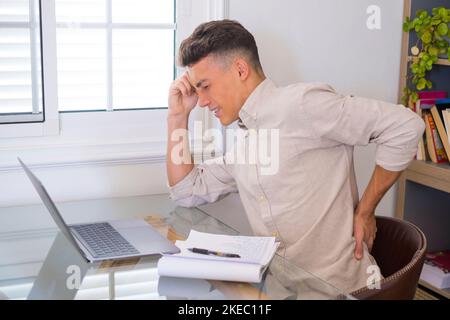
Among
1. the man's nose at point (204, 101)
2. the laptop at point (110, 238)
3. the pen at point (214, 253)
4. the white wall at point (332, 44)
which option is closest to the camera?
the pen at point (214, 253)

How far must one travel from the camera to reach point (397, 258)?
2053 mm

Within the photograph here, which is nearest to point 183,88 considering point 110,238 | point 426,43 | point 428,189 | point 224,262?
point 110,238

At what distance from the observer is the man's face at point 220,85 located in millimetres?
2119

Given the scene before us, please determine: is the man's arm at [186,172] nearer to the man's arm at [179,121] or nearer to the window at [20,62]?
the man's arm at [179,121]

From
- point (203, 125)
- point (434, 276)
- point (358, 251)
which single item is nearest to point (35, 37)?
point (203, 125)

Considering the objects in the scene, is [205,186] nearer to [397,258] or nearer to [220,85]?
[220,85]

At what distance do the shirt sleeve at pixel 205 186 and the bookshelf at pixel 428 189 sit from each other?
0.91 metres

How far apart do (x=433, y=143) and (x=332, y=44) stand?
1.87ft

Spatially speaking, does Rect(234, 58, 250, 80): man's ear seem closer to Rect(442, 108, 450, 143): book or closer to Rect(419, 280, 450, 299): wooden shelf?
Rect(442, 108, 450, 143): book

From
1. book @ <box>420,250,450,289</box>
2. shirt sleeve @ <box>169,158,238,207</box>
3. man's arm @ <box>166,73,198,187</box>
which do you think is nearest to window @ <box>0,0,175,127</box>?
man's arm @ <box>166,73,198,187</box>

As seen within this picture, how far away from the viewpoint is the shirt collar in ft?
6.88

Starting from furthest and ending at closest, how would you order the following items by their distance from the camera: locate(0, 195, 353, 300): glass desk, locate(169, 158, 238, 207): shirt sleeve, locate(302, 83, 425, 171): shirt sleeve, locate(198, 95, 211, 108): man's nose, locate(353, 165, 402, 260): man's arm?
locate(169, 158, 238, 207): shirt sleeve → locate(198, 95, 211, 108): man's nose → locate(353, 165, 402, 260): man's arm → locate(302, 83, 425, 171): shirt sleeve → locate(0, 195, 353, 300): glass desk

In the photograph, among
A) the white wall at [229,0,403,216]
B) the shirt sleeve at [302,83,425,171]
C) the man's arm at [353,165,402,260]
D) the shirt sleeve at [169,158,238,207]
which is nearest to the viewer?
the shirt sleeve at [302,83,425,171]

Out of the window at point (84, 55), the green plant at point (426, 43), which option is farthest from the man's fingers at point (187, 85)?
the green plant at point (426, 43)
